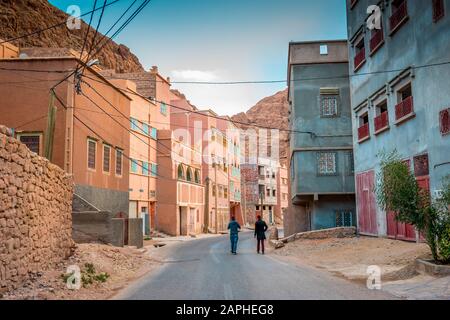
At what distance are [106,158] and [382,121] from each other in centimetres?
1581

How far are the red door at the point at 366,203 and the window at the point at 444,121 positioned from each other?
692 centimetres

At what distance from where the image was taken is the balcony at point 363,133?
2269 cm

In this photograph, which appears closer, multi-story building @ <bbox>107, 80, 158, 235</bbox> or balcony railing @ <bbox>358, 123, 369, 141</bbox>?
balcony railing @ <bbox>358, 123, 369, 141</bbox>

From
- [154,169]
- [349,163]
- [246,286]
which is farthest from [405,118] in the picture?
[154,169]

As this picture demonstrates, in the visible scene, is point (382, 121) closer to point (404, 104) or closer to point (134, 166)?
point (404, 104)

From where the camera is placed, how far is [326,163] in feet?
91.7

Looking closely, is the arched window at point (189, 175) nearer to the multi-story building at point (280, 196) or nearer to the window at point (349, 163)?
the window at point (349, 163)

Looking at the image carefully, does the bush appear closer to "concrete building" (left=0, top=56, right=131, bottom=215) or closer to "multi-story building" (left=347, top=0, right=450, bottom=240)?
"multi-story building" (left=347, top=0, right=450, bottom=240)

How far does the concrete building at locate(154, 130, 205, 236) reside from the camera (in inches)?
1799

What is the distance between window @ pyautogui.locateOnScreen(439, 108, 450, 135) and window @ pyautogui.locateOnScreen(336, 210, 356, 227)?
1420 cm

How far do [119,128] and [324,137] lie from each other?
12.6 meters

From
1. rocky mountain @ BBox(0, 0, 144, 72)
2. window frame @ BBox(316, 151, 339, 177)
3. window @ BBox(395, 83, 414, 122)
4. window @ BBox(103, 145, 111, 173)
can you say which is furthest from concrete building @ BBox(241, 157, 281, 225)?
window @ BBox(395, 83, 414, 122)
